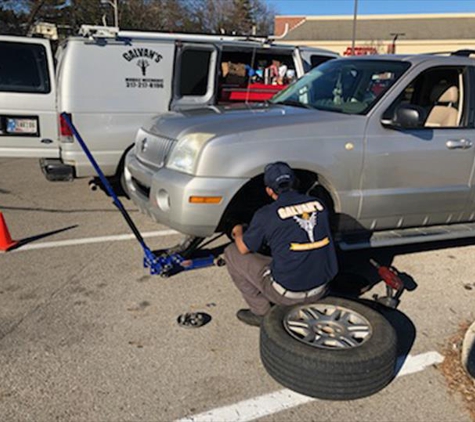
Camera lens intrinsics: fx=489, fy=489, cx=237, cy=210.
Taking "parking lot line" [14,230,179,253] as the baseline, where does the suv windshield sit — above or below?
above

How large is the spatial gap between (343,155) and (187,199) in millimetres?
1359

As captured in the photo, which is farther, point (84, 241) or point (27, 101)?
point (27, 101)

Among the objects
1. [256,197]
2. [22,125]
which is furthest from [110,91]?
[256,197]

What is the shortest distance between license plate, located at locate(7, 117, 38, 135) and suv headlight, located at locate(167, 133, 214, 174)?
3.11 metres

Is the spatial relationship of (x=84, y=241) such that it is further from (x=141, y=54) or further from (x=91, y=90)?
(x=141, y=54)

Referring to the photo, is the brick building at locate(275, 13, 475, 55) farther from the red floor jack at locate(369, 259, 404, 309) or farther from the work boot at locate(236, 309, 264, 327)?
the work boot at locate(236, 309, 264, 327)

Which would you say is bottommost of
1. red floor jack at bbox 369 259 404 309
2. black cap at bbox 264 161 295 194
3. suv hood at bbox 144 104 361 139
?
red floor jack at bbox 369 259 404 309

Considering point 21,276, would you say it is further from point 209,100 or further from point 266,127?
point 209,100

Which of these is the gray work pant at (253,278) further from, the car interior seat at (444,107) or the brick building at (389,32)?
the brick building at (389,32)

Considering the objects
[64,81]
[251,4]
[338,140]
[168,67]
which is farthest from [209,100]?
[251,4]

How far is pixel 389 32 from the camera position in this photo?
165 ft

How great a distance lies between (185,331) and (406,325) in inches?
65.4

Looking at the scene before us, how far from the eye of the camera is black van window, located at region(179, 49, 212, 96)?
260 inches

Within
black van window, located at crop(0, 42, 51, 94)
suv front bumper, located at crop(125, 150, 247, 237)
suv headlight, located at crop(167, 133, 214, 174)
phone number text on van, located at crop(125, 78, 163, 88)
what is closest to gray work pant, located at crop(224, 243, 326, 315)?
suv front bumper, located at crop(125, 150, 247, 237)
